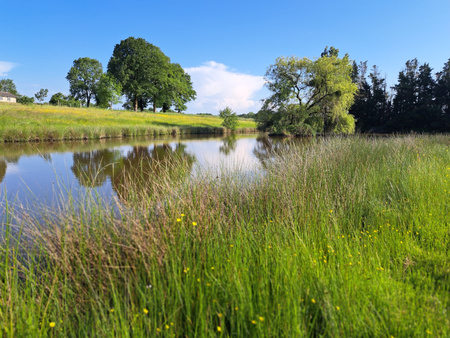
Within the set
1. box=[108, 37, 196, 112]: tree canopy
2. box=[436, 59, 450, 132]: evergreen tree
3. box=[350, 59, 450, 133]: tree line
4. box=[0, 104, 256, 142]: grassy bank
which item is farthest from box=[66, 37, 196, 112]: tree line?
box=[436, 59, 450, 132]: evergreen tree

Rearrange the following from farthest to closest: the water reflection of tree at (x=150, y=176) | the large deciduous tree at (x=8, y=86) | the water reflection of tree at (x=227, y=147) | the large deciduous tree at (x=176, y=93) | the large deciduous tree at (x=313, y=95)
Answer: the large deciduous tree at (x=8, y=86) < the large deciduous tree at (x=176, y=93) < the large deciduous tree at (x=313, y=95) < the water reflection of tree at (x=227, y=147) < the water reflection of tree at (x=150, y=176)

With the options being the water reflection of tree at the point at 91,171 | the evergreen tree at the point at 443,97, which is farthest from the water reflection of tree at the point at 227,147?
the evergreen tree at the point at 443,97

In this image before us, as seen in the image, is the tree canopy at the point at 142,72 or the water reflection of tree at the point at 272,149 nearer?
the water reflection of tree at the point at 272,149

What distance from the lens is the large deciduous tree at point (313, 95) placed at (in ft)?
80.2

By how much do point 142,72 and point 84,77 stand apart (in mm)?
18392

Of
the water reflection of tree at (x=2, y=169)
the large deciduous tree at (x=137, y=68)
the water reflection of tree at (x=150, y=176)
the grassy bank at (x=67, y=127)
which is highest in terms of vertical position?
the large deciduous tree at (x=137, y=68)

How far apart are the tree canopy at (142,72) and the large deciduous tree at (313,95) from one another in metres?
25.8

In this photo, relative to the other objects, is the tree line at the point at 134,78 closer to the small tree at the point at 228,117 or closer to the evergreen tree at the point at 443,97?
the small tree at the point at 228,117

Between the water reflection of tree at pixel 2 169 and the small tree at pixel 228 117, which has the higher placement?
the small tree at pixel 228 117

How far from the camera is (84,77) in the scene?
176 feet

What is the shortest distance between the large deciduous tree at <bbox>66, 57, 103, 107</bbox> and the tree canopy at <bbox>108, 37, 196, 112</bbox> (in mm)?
11114

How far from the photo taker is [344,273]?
206 centimetres

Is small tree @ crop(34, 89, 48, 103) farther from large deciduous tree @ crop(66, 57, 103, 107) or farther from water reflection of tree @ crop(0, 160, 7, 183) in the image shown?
water reflection of tree @ crop(0, 160, 7, 183)

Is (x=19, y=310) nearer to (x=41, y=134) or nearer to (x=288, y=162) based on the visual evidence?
(x=288, y=162)
